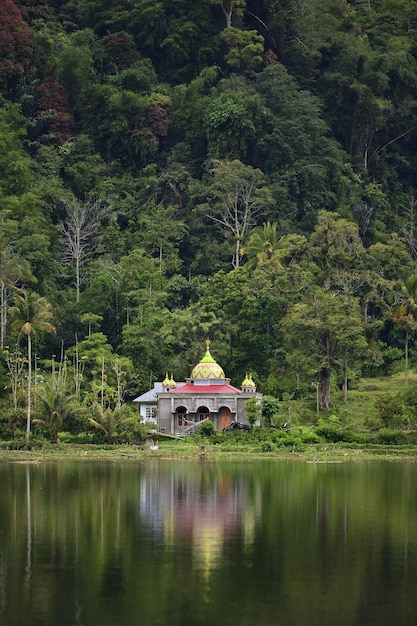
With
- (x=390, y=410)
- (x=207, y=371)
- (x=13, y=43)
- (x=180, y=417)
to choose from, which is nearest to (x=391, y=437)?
(x=390, y=410)

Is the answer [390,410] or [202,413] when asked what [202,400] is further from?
[390,410]

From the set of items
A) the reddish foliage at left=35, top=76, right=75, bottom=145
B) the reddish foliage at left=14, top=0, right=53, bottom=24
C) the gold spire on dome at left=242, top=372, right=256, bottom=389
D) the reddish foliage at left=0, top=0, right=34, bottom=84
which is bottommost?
the gold spire on dome at left=242, top=372, right=256, bottom=389

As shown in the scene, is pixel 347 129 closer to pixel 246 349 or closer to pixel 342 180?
pixel 342 180

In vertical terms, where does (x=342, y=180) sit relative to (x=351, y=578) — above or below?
above

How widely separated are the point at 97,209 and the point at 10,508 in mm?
68291

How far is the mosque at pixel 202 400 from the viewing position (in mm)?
94938

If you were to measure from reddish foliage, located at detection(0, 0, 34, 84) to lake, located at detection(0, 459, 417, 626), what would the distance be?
6772cm

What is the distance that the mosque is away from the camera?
94938mm

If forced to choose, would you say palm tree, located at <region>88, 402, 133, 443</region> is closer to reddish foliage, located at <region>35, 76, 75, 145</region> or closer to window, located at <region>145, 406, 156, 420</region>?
window, located at <region>145, 406, 156, 420</region>

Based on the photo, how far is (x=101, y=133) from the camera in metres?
134

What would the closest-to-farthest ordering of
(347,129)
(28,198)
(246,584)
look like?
(246,584) < (28,198) < (347,129)

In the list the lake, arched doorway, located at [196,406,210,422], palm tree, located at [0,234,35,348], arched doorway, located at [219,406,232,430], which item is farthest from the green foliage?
the lake

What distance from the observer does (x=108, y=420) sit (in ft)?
282

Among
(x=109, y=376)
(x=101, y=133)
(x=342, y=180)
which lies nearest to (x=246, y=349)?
(x=109, y=376)
